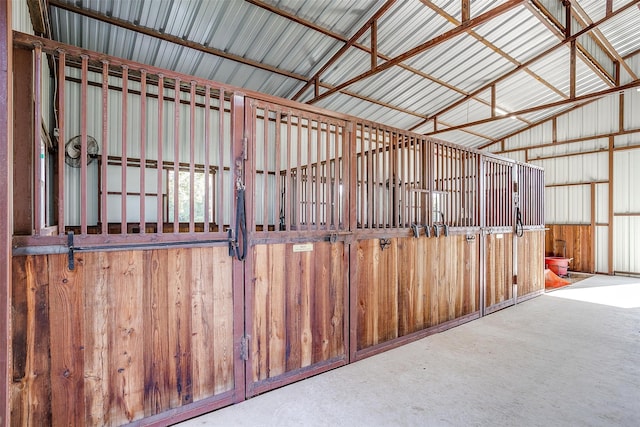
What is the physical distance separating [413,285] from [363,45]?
13.3ft

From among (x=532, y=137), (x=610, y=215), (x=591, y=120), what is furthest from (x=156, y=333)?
(x=532, y=137)

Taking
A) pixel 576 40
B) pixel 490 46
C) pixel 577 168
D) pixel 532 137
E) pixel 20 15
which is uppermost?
pixel 576 40

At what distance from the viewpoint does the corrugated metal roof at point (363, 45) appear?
4242 millimetres

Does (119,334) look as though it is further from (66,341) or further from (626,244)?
(626,244)

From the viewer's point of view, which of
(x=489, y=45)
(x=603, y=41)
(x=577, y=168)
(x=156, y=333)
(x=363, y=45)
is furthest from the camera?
(x=577, y=168)

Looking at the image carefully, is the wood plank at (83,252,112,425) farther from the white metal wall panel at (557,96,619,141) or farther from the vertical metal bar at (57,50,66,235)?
the white metal wall panel at (557,96,619,141)

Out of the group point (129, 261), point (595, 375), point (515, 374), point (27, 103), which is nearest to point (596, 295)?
point (595, 375)

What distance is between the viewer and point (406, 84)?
263 inches

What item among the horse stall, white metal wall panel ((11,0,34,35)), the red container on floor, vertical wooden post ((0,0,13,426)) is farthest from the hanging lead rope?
the red container on floor

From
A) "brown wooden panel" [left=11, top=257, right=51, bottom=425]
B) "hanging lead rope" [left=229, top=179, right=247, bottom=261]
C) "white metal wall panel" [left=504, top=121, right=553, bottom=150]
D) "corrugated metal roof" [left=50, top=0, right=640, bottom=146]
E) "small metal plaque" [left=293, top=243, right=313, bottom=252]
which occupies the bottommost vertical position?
"brown wooden panel" [left=11, top=257, right=51, bottom=425]

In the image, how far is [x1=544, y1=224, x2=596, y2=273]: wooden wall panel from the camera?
811 cm

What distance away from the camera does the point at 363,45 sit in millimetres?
5277

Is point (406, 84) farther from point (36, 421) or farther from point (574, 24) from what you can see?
point (36, 421)

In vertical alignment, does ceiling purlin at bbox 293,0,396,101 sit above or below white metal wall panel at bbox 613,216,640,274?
above
